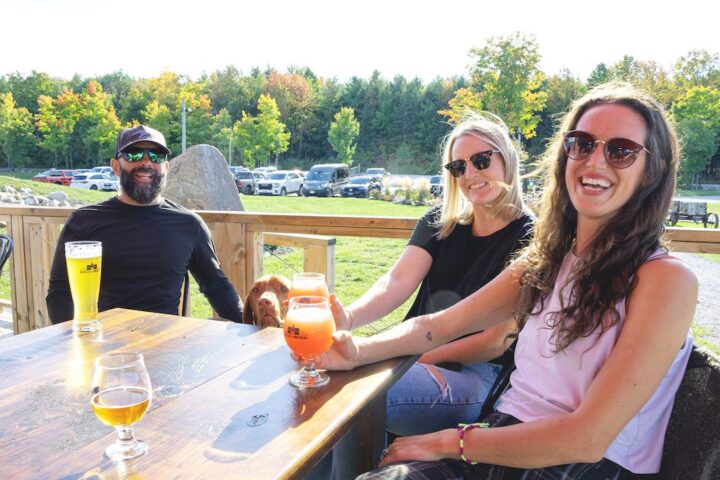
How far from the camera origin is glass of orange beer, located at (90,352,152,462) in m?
0.96

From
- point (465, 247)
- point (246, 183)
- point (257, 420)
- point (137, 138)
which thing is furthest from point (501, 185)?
point (246, 183)

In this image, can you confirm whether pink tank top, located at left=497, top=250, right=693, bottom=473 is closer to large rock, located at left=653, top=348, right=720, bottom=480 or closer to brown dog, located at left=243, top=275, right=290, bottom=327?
large rock, located at left=653, top=348, right=720, bottom=480

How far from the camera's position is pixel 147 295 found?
2516 mm

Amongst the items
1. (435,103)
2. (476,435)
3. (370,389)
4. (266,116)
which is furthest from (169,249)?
(435,103)

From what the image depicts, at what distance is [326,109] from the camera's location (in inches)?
2014

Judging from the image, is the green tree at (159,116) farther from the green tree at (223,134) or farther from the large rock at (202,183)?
the large rock at (202,183)

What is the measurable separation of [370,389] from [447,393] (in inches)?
20.2

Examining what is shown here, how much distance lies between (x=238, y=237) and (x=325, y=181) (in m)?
21.6

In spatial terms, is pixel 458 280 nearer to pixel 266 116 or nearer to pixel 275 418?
pixel 275 418

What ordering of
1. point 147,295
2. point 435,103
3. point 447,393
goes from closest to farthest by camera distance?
point 447,393
point 147,295
point 435,103

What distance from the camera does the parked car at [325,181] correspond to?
80.9 feet

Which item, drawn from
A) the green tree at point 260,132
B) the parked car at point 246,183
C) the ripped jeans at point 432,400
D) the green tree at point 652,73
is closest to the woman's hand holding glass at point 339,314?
the ripped jeans at point 432,400

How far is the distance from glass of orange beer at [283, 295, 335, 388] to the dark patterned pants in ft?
0.92

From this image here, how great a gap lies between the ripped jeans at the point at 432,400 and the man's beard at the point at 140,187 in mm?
1662
